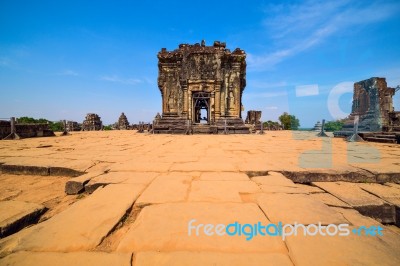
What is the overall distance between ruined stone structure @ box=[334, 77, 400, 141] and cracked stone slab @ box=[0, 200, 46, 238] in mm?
11743

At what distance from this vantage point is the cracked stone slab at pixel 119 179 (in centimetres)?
204

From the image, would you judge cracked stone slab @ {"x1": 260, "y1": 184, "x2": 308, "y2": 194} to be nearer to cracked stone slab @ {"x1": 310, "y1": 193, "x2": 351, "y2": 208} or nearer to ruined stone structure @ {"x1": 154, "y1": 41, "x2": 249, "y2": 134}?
cracked stone slab @ {"x1": 310, "y1": 193, "x2": 351, "y2": 208}

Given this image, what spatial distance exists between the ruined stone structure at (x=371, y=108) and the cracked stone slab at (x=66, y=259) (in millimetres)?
11481

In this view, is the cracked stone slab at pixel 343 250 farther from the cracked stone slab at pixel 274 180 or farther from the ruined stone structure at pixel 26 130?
the ruined stone structure at pixel 26 130

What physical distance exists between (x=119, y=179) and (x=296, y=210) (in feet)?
5.97

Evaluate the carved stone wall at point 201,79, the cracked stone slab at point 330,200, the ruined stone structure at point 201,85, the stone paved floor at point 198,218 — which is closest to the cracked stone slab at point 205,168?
the stone paved floor at point 198,218

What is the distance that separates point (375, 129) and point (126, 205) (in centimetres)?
1263

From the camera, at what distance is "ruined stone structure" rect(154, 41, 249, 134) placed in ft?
44.4

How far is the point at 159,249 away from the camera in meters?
1.00

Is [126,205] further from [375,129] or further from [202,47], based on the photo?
[202,47]

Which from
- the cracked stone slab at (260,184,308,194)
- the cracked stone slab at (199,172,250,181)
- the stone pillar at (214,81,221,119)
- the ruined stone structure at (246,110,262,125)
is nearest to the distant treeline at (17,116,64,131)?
the stone pillar at (214,81,221,119)

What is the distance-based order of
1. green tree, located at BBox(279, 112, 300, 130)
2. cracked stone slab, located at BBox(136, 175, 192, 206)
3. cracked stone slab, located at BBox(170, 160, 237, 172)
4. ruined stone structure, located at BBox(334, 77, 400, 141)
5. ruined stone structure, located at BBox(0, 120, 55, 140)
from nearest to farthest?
cracked stone slab, located at BBox(136, 175, 192, 206), cracked stone slab, located at BBox(170, 160, 237, 172), ruined stone structure, located at BBox(0, 120, 55, 140), ruined stone structure, located at BBox(334, 77, 400, 141), green tree, located at BBox(279, 112, 300, 130)

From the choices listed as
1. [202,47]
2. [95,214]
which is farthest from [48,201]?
[202,47]

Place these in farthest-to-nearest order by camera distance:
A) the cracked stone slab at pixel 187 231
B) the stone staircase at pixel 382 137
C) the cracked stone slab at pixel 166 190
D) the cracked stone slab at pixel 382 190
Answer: the stone staircase at pixel 382 137, the cracked stone slab at pixel 382 190, the cracked stone slab at pixel 166 190, the cracked stone slab at pixel 187 231
